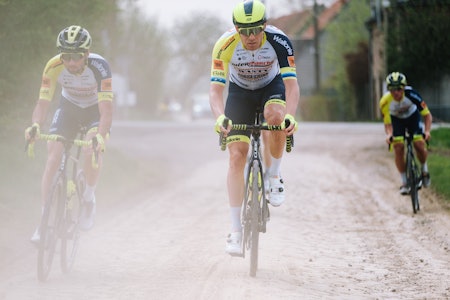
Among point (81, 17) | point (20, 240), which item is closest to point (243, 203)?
point (20, 240)

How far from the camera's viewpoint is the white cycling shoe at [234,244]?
8.50 metres

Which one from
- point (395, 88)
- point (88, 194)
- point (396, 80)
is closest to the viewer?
point (88, 194)

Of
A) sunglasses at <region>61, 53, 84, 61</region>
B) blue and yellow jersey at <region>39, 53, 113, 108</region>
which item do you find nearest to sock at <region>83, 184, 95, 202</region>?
blue and yellow jersey at <region>39, 53, 113, 108</region>

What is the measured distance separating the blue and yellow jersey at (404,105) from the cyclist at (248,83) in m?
5.42

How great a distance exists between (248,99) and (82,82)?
174 cm

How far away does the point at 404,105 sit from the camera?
14.1 metres

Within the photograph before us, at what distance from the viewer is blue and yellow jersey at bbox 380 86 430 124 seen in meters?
14.1

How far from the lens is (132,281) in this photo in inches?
341

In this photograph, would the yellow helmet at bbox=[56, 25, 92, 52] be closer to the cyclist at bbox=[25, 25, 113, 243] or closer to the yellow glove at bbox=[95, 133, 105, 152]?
the cyclist at bbox=[25, 25, 113, 243]

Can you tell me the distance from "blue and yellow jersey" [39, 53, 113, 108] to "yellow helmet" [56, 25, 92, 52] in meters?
0.39

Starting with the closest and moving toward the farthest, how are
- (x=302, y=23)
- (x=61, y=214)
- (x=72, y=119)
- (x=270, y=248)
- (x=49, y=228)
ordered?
(x=49, y=228)
(x=61, y=214)
(x=72, y=119)
(x=270, y=248)
(x=302, y=23)

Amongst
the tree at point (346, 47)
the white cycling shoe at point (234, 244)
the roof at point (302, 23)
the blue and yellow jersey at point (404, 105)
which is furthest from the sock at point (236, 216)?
the roof at point (302, 23)

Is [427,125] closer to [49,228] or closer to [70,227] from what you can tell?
[70,227]

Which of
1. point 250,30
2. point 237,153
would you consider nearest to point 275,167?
point 237,153
